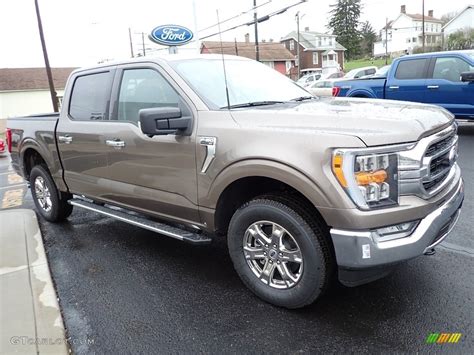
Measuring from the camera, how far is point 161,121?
3236 millimetres

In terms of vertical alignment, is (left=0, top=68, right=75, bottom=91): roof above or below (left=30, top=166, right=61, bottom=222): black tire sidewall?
above

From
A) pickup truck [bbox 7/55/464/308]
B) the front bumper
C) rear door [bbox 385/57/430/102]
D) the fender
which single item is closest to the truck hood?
pickup truck [bbox 7/55/464/308]

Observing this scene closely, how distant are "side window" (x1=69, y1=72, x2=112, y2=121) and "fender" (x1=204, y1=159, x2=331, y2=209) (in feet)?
5.61

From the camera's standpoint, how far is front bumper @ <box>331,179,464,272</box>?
258 cm

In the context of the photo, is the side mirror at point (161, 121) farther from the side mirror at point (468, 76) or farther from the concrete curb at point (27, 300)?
the side mirror at point (468, 76)

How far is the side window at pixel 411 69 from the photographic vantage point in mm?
9555

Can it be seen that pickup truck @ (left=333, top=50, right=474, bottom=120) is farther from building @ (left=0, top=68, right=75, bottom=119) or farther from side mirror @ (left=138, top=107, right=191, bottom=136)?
building @ (left=0, top=68, right=75, bottom=119)

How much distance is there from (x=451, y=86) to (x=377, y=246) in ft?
25.5

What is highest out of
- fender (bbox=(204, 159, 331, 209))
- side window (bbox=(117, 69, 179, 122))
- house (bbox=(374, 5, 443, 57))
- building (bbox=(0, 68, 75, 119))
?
house (bbox=(374, 5, 443, 57))

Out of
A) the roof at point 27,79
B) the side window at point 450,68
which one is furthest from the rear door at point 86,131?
the roof at point 27,79

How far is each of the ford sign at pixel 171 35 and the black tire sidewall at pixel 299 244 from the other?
14.3 m

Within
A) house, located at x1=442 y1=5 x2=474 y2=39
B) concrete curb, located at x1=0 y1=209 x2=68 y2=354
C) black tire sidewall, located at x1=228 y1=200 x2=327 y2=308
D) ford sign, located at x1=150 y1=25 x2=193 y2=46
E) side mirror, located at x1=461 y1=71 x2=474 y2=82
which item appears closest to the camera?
black tire sidewall, located at x1=228 y1=200 x2=327 y2=308

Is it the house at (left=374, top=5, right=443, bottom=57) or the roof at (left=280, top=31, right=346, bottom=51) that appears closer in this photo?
the roof at (left=280, top=31, right=346, bottom=51)

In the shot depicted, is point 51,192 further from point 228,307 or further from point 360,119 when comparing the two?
point 360,119
